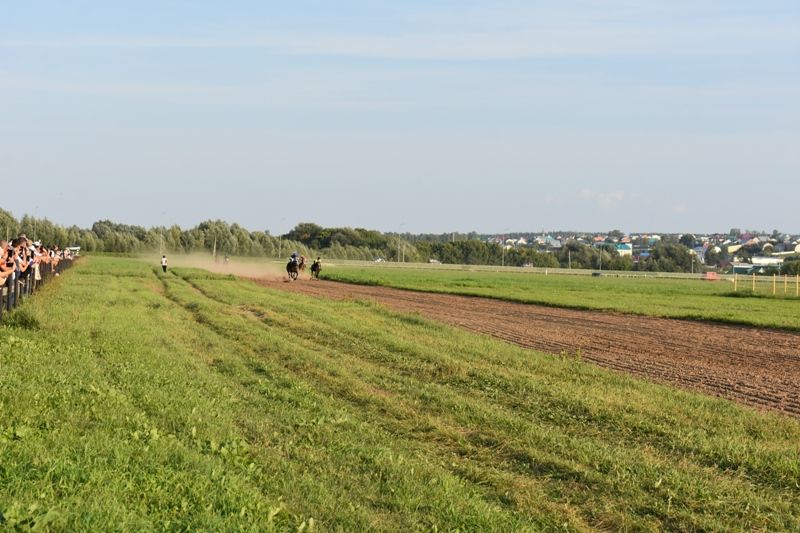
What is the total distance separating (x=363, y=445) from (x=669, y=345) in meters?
15.8

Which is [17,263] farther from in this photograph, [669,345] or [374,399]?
[669,345]

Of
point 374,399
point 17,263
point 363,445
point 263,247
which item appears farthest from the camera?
point 263,247

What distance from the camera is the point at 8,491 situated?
685 cm

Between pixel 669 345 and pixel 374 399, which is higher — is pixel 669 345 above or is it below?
below

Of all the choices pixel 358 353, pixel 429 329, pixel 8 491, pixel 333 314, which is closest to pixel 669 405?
pixel 358 353

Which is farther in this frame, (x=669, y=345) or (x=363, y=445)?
(x=669, y=345)

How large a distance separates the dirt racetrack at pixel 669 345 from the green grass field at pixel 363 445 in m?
1.78

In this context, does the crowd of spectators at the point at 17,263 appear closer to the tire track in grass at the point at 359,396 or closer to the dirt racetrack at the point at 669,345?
the tire track in grass at the point at 359,396

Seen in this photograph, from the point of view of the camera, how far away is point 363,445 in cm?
1012

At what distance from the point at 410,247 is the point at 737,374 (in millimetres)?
169988

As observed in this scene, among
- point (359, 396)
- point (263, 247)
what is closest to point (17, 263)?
point (359, 396)

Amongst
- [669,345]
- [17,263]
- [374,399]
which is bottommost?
[669,345]

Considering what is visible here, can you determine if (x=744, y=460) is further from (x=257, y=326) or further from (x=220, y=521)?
(x=257, y=326)

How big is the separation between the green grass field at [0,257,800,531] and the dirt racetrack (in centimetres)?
178
